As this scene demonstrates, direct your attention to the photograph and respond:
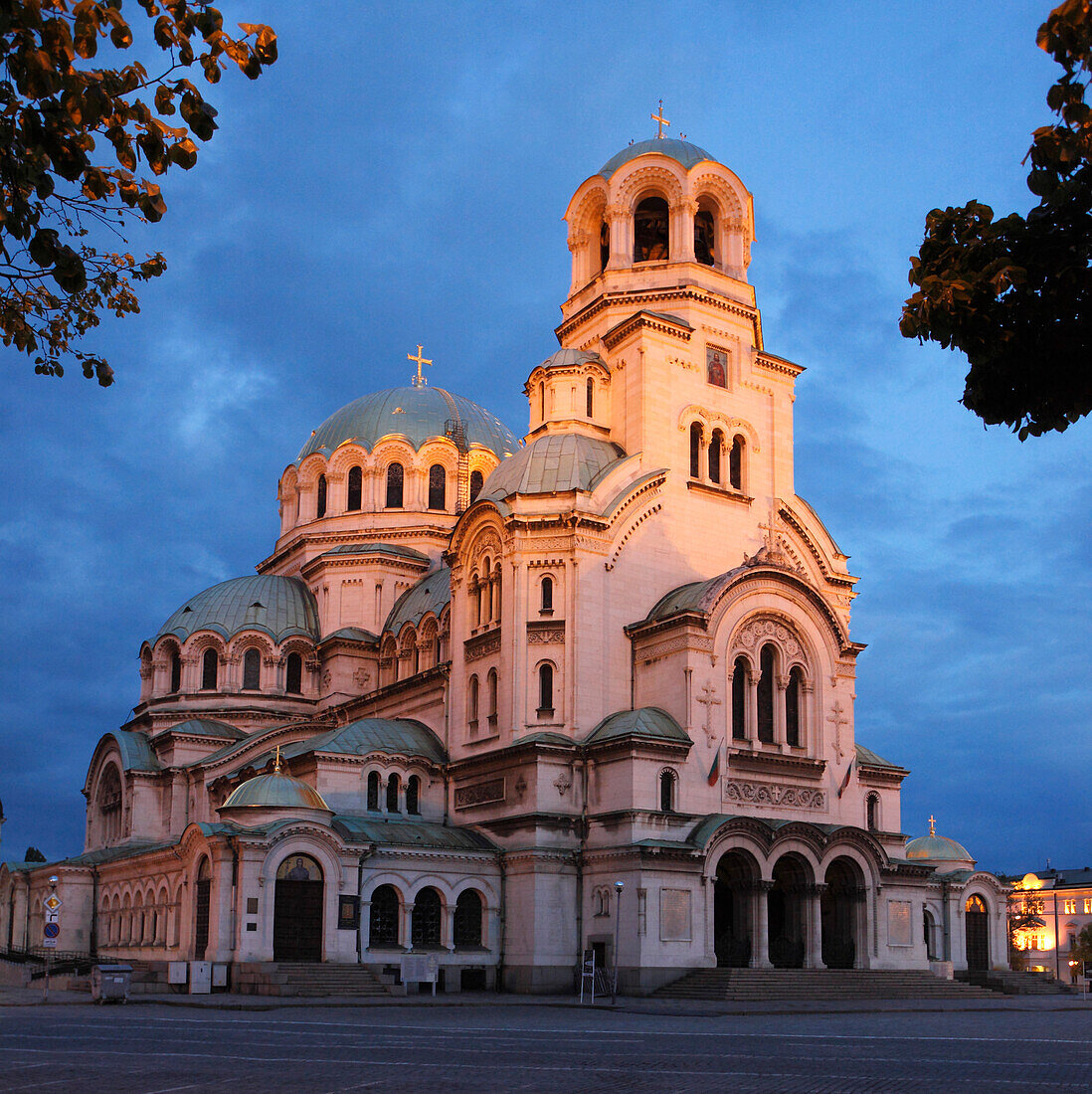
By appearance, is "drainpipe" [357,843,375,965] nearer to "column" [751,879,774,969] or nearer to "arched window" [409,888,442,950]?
"arched window" [409,888,442,950]

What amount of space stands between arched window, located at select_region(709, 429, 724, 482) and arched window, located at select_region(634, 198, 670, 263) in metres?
7.79

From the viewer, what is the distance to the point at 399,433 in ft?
208

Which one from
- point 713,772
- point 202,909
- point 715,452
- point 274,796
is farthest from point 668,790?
point 202,909

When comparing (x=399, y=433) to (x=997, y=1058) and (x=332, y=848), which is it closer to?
(x=332, y=848)

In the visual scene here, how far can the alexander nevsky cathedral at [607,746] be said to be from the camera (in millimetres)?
40906

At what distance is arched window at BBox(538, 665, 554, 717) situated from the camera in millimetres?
44156

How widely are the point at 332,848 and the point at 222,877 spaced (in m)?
3.27

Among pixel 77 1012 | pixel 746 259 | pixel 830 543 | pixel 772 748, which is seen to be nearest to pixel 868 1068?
pixel 77 1012

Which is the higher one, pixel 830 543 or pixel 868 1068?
pixel 830 543

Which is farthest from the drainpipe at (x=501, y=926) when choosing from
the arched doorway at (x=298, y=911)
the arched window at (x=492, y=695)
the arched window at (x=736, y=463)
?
the arched window at (x=736, y=463)

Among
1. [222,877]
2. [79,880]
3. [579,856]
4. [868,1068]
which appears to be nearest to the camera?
[868,1068]

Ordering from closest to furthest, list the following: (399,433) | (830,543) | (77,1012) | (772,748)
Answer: (77,1012) < (772,748) < (830,543) < (399,433)

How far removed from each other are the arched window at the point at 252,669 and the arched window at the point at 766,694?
24828 mm

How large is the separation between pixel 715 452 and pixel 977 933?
23.9m
